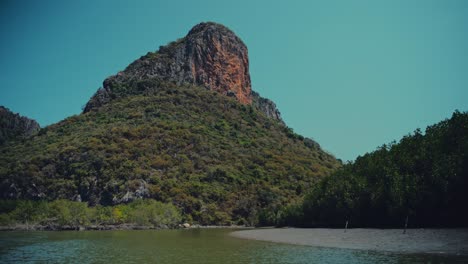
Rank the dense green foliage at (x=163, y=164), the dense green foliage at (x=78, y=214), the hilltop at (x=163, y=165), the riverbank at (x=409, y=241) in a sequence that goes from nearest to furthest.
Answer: the riverbank at (x=409, y=241)
the dense green foliage at (x=78, y=214)
the hilltop at (x=163, y=165)
the dense green foliage at (x=163, y=164)

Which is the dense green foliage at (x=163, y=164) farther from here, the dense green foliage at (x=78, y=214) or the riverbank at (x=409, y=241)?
the riverbank at (x=409, y=241)

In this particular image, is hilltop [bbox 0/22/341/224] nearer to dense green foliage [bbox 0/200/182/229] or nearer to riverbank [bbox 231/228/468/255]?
dense green foliage [bbox 0/200/182/229]

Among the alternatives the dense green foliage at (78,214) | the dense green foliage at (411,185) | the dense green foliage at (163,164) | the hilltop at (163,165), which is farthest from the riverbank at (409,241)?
the dense green foliage at (78,214)

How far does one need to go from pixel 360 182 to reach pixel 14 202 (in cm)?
9935

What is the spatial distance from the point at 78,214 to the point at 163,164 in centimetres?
3812

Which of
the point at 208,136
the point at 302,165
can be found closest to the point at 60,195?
the point at 208,136

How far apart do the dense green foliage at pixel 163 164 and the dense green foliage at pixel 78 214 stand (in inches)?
371

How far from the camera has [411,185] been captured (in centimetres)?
6366

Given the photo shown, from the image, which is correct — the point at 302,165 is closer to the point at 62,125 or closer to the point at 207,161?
the point at 207,161

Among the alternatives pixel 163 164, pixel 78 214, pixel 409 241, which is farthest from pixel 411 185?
pixel 163 164

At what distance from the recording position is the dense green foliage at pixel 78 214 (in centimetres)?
11131

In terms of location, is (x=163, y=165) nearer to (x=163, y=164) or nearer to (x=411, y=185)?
(x=163, y=164)

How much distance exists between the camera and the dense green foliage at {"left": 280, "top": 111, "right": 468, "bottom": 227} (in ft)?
191

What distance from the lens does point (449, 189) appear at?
57719mm
